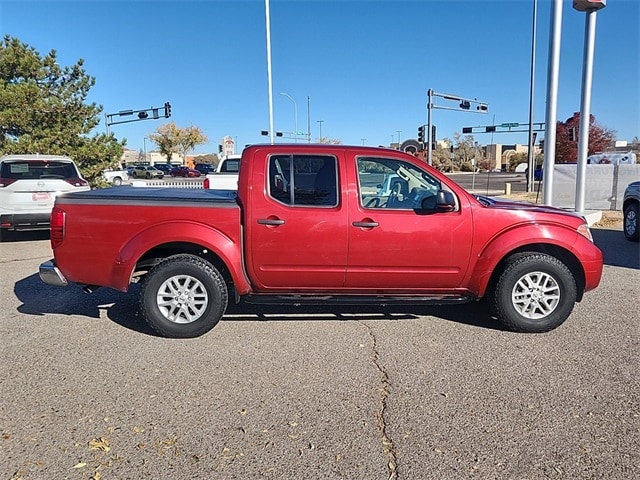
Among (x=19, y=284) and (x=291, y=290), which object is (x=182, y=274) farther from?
(x=19, y=284)

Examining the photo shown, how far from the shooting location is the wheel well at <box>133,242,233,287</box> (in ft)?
15.0

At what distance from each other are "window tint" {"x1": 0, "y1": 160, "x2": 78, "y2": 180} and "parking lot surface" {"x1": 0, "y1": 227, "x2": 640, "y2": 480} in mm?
5127

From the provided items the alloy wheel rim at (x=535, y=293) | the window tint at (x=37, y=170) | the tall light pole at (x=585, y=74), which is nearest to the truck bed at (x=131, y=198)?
the alloy wheel rim at (x=535, y=293)

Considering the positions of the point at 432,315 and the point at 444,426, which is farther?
the point at 432,315

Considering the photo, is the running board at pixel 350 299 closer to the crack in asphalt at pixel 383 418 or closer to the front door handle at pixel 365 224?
the crack in asphalt at pixel 383 418

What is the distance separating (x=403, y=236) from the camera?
4.47 meters

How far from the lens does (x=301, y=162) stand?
460cm

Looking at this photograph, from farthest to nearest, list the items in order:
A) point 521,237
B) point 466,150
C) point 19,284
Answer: point 466,150 < point 19,284 < point 521,237

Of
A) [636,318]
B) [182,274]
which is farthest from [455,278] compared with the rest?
[182,274]

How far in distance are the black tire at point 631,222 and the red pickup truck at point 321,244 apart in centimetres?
617

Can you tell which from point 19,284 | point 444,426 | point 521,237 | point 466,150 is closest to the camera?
point 444,426

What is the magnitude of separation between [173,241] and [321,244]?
4.56ft

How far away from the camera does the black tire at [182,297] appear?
14.6ft

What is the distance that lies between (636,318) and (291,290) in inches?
148
